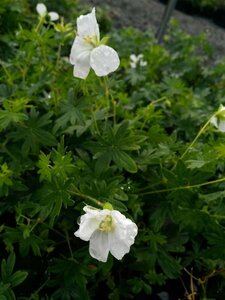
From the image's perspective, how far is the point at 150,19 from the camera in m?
5.29

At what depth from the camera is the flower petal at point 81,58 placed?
1.12 m

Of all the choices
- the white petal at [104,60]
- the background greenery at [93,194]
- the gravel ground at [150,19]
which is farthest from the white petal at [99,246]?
the gravel ground at [150,19]

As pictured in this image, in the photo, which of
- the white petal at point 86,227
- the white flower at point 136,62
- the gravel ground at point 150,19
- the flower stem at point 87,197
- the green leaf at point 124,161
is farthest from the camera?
the gravel ground at point 150,19

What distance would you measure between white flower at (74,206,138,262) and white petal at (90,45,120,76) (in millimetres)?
309

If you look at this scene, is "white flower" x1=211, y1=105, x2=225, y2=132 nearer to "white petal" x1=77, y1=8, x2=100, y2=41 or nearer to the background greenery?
the background greenery

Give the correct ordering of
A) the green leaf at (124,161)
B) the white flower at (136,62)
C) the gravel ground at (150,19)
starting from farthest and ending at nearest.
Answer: the gravel ground at (150,19), the white flower at (136,62), the green leaf at (124,161)

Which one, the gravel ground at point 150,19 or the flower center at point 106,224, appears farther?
the gravel ground at point 150,19

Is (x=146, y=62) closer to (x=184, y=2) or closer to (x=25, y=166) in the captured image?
(x=25, y=166)

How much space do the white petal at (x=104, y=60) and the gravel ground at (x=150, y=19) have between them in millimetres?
3386

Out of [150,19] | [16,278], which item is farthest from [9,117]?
[150,19]

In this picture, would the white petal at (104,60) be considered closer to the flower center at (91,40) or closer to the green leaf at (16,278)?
the flower center at (91,40)

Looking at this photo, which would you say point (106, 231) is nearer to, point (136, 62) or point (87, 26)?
point (87, 26)

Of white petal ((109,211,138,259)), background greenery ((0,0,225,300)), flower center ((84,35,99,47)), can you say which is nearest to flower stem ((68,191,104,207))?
background greenery ((0,0,225,300))

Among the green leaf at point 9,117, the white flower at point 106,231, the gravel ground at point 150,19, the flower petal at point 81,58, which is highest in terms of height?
the flower petal at point 81,58
